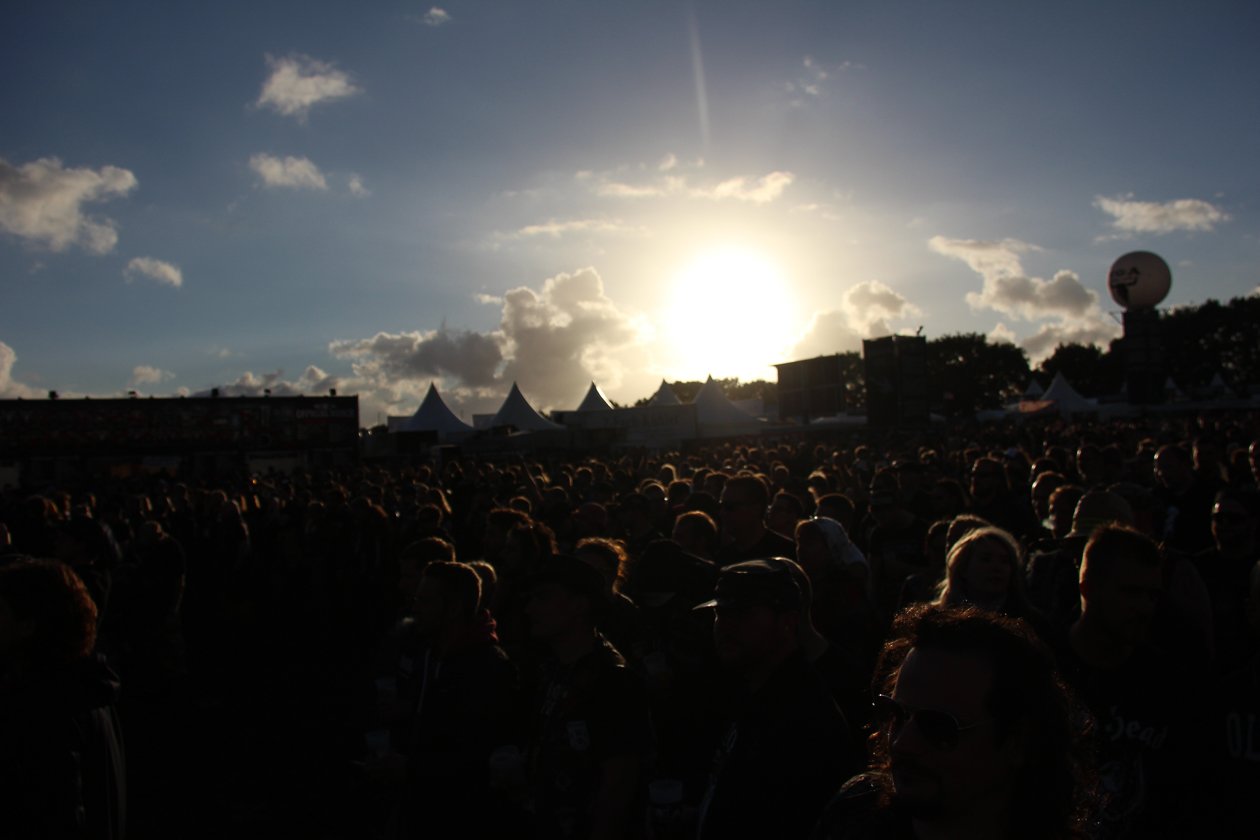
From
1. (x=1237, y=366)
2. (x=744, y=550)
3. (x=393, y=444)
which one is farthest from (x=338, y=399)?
(x=1237, y=366)

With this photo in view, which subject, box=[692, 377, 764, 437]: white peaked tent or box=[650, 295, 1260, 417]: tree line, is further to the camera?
box=[650, 295, 1260, 417]: tree line

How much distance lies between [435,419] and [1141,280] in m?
34.0

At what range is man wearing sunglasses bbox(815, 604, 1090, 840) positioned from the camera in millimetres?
1318

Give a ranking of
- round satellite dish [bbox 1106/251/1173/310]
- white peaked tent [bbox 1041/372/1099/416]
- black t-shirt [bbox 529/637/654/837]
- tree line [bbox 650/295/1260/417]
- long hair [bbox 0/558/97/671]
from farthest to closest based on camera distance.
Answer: tree line [bbox 650/295/1260/417] → white peaked tent [bbox 1041/372/1099/416] → round satellite dish [bbox 1106/251/1173/310] → black t-shirt [bbox 529/637/654/837] → long hair [bbox 0/558/97/671]

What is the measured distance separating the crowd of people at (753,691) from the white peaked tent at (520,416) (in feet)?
97.0

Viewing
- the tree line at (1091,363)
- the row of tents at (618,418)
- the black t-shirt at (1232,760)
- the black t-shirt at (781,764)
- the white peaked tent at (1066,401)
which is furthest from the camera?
the tree line at (1091,363)

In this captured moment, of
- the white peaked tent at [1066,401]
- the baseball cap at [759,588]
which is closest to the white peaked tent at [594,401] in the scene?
the white peaked tent at [1066,401]

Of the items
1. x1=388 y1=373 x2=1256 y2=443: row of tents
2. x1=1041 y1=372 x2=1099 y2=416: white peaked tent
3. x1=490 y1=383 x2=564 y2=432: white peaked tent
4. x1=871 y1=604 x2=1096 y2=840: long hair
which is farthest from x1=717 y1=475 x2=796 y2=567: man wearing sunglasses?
x1=1041 y1=372 x2=1099 y2=416: white peaked tent

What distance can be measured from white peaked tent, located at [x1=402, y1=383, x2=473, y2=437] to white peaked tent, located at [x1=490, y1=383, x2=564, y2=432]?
3131 mm

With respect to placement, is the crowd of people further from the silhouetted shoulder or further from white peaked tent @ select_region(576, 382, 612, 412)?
white peaked tent @ select_region(576, 382, 612, 412)

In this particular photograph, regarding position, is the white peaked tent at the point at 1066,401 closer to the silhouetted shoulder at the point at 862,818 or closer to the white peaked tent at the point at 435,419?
the white peaked tent at the point at 435,419

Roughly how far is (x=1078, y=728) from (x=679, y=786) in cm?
130

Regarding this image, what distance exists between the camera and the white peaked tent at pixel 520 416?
119ft

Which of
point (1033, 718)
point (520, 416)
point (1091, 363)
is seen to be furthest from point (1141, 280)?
point (1091, 363)
